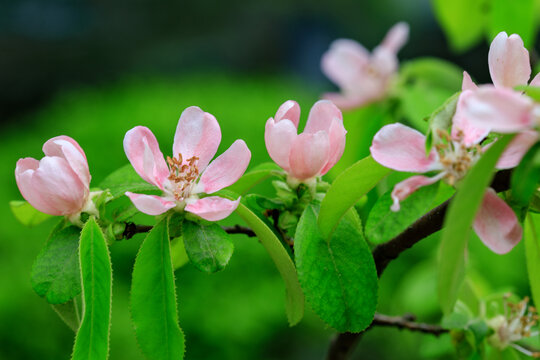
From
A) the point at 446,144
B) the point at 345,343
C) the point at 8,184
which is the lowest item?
the point at 8,184

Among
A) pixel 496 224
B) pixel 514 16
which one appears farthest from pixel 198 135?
pixel 514 16

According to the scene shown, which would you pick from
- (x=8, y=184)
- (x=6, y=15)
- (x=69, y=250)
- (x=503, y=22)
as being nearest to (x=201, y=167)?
(x=69, y=250)

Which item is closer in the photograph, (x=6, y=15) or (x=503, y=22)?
(x=503, y=22)

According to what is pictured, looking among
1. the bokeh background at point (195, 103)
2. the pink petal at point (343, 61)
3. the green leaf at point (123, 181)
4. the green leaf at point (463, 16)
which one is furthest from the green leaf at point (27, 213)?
the green leaf at point (463, 16)

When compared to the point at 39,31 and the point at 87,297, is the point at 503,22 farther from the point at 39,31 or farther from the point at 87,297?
the point at 39,31

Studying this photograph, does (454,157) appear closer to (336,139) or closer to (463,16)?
(336,139)
